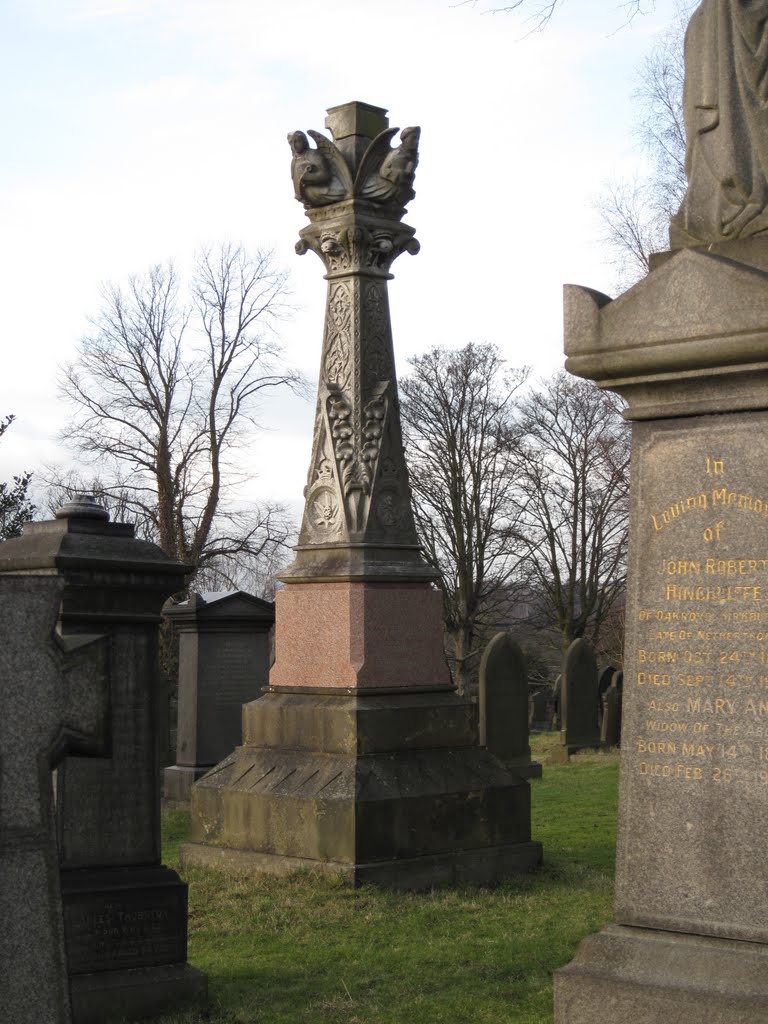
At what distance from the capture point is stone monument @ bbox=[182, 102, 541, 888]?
9.30m

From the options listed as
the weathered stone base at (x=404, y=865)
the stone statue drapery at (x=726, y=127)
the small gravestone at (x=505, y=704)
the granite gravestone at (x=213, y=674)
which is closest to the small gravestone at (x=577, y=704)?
the small gravestone at (x=505, y=704)

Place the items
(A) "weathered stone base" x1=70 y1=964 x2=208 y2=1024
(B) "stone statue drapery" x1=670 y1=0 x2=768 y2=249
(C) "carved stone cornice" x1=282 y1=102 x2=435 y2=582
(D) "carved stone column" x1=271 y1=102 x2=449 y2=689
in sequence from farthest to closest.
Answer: (C) "carved stone cornice" x1=282 y1=102 x2=435 y2=582 → (D) "carved stone column" x1=271 y1=102 x2=449 y2=689 → (A) "weathered stone base" x1=70 y1=964 x2=208 y2=1024 → (B) "stone statue drapery" x1=670 y1=0 x2=768 y2=249

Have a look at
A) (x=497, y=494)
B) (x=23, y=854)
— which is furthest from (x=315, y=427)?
(x=497, y=494)

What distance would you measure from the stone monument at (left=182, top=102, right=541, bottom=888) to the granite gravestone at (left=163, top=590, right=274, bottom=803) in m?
3.84

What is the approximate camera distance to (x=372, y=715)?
9547mm

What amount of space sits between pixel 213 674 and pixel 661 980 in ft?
32.6

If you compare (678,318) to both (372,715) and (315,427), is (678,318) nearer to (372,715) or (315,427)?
(372,715)

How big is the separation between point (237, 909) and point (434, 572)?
3.00 m

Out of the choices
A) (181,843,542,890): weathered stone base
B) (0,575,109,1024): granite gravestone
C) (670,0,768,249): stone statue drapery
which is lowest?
(181,843,542,890): weathered stone base

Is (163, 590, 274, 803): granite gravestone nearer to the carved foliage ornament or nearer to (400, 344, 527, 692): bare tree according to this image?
the carved foliage ornament

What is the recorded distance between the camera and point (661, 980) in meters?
4.70

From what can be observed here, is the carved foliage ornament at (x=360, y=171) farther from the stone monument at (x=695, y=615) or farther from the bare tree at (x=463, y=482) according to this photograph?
the bare tree at (x=463, y=482)

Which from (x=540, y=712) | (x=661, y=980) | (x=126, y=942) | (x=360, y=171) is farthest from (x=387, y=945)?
(x=540, y=712)

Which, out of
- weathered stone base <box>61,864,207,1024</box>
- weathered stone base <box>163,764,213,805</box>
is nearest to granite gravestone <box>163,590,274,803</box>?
weathered stone base <box>163,764,213,805</box>
